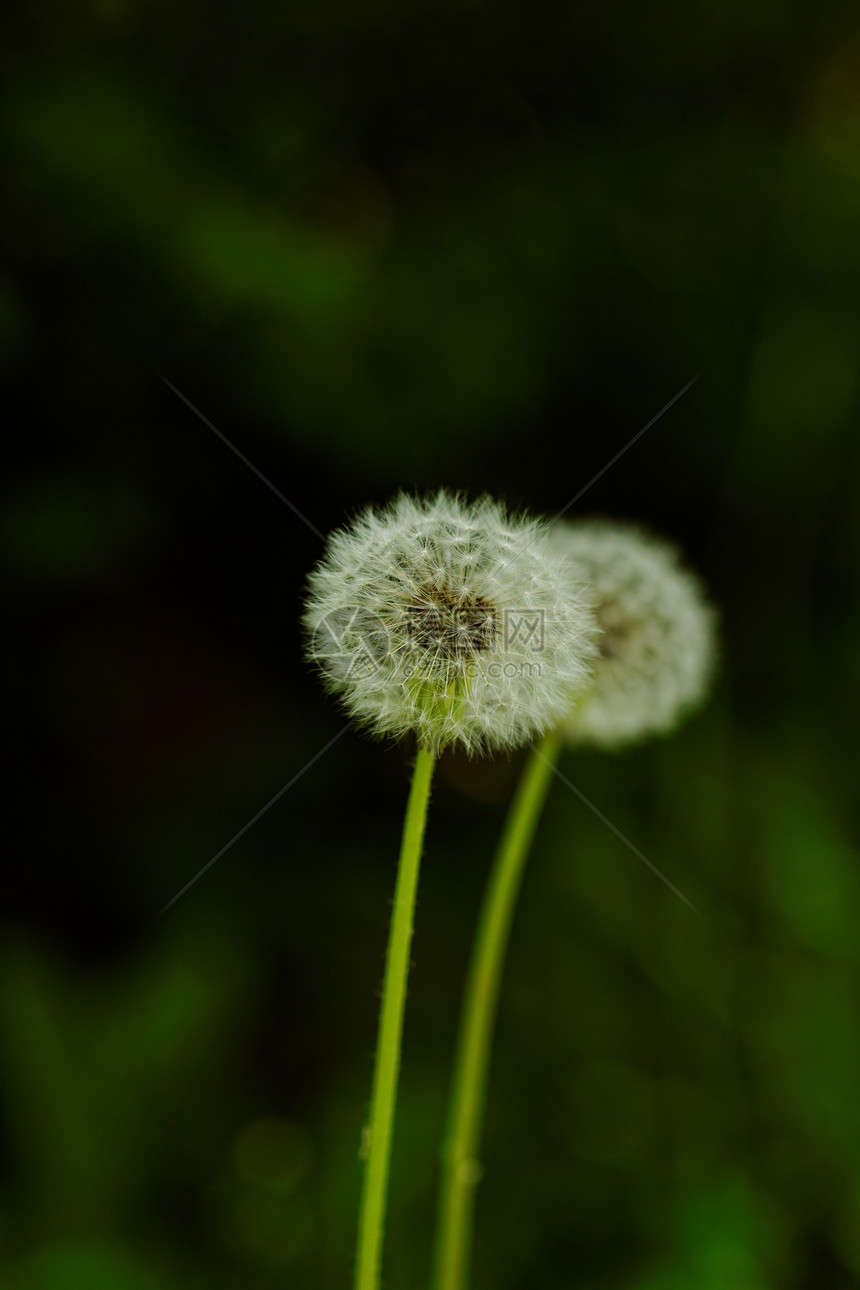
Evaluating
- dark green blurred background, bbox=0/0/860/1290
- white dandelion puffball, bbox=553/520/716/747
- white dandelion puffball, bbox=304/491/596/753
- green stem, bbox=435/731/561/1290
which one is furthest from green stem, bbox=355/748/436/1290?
dark green blurred background, bbox=0/0/860/1290

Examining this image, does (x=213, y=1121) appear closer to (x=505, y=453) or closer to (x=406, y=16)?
(x=505, y=453)

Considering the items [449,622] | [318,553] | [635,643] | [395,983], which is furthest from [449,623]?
[318,553]

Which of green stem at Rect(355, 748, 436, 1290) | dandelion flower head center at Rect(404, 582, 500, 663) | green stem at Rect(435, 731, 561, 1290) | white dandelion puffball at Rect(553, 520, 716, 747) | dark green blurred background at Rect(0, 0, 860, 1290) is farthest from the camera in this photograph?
dark green blurred background at Rect(0, 0, 860, 1290)

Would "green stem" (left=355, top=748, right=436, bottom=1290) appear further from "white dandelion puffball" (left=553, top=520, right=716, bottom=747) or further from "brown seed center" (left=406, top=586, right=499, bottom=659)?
"white dandelion puffball" (left=553, top=520, right=716, bottom=747)

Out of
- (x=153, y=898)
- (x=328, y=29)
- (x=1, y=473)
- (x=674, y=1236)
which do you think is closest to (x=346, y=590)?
(x=1, y=473)

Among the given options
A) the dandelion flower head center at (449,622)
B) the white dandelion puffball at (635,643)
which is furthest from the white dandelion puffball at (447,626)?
the white dandelion puffball at (635,643)

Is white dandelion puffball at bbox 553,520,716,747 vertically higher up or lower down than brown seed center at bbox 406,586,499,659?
higher up
